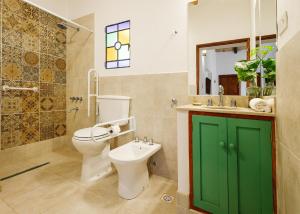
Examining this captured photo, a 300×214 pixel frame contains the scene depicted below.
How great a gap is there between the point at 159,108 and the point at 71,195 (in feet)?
4.10

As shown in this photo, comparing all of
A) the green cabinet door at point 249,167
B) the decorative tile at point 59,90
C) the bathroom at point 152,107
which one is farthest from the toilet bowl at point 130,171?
the decorative tile at point 59,90

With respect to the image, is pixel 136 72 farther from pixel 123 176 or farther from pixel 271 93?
pixel 271 93

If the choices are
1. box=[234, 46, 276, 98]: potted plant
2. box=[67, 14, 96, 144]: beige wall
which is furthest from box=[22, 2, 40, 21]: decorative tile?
box=[234, 46, 276, 98]: potted plant

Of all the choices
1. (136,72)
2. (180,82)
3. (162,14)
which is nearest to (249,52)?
(180,82)

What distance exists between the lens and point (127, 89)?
2182 millimetres

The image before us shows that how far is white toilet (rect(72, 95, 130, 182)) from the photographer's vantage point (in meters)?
1.73

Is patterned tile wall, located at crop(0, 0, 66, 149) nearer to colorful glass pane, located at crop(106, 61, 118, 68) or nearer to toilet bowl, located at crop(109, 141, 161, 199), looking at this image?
colorful glass pane, located at crop(106, 61, 118, 68)

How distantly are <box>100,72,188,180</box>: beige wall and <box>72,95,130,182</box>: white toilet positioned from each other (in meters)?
0.17

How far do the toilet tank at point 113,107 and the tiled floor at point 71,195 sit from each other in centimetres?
72

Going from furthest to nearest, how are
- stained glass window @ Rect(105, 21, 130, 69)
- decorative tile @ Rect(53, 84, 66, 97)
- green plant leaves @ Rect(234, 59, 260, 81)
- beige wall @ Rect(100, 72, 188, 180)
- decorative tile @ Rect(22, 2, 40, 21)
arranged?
decorative tile @ Rect(53, 84, 66, 97), decorative tile @ Rect(22, 2, 40, 21), stained glass window @ Rect(105, 21, 130, 69), beige wall @ Rect(100, 72, 188, 180), green plant leaves @ Rect(234, 59, 260, 81)

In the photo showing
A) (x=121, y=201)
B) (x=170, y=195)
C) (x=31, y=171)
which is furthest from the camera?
(x=31, y=171)

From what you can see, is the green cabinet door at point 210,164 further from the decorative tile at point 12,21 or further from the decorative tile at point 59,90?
the decorative tile at point 12,21

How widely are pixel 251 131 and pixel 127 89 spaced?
151cm

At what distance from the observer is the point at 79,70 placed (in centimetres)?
267
